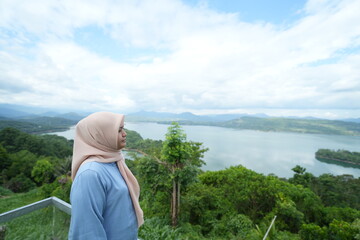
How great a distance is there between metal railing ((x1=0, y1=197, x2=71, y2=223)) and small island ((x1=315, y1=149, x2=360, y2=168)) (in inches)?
2316

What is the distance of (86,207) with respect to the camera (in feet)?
2.81

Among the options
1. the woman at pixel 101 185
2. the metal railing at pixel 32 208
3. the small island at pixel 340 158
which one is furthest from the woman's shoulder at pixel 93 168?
the small island at pixel 340 158

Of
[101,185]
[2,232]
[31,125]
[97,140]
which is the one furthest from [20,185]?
[31,125]

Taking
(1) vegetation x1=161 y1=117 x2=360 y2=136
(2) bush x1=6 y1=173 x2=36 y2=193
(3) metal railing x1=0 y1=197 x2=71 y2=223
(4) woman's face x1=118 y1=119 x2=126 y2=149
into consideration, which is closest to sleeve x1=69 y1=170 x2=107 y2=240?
(4) woman's face x1=118 y1=119 x2=126 y2=149

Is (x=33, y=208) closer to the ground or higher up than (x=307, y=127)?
higher up

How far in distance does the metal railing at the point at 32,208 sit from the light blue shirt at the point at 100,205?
3.33 feet

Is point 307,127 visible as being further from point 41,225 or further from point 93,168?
point 93,168

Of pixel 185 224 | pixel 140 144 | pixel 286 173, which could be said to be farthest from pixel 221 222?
pixel 286 173

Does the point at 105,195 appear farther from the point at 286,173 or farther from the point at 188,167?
the point at 286,173

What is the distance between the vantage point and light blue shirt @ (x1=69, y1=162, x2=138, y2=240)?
0.86 meters

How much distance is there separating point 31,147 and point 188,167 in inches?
1462

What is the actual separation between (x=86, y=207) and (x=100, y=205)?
8cm

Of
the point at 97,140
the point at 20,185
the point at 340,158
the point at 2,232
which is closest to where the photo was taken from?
the point at 97,140

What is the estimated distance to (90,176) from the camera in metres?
0.89
